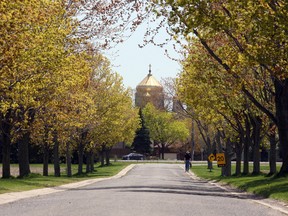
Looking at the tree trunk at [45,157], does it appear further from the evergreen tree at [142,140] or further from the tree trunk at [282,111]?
the evergreen tree at [142,140]

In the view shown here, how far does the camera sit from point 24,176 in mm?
37781

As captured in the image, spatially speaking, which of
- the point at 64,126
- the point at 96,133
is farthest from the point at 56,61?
the point at 96,133

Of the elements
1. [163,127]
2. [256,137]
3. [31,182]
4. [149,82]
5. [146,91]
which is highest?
[149,82]

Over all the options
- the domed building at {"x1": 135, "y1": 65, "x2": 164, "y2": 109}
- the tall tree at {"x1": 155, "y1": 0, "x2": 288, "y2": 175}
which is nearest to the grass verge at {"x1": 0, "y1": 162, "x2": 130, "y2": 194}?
the tall tree at {"x1": 155, "y1": 0, "x2": 288, "y2": 175}

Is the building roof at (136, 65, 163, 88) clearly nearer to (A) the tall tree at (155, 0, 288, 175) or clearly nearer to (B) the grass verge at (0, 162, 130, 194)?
(B) the grass verge at (0, 162, 130, 194)

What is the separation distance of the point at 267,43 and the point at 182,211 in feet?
28.4

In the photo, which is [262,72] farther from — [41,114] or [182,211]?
[182,211]

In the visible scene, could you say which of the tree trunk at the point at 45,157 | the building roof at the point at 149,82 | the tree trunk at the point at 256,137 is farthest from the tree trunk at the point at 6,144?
the building roof at the point at 149,82

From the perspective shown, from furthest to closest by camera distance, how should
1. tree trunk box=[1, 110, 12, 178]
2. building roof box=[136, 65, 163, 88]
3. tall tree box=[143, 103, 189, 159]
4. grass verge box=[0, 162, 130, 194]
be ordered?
building roof box=[136, 65, 163, 88], tall tree box=[143, 103, 189, 159], tree trunk box=[1, 110, 12, 178], grass verge box=[0, 162, 130, 194]

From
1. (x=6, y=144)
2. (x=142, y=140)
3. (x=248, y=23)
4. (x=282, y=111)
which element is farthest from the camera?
(x=142, y=140)

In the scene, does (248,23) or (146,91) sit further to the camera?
(146,91)

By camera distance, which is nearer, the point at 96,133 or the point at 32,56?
the point at 32,56

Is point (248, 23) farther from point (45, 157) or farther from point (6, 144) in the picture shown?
point (45, 157)

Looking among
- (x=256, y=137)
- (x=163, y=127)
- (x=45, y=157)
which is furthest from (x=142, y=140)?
(x=256, y=137)
